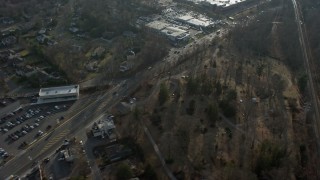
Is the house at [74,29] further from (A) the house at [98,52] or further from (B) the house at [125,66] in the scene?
(B) the house at [125,66]

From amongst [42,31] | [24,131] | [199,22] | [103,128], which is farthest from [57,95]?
[199,22]

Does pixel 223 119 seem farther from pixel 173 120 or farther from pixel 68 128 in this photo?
pixel 68 128

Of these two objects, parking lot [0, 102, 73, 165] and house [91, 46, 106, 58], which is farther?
house [91, 46, 106, 58]

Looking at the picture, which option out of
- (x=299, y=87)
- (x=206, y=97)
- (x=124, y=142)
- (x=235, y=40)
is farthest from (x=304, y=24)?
(x=124, y=142)

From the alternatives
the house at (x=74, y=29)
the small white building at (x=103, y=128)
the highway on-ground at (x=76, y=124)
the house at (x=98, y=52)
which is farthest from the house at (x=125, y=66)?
the house at (x=74, y=29)

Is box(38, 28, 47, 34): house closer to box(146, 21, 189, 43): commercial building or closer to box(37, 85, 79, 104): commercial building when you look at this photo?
box(146, 21, 189, 43): commercial building

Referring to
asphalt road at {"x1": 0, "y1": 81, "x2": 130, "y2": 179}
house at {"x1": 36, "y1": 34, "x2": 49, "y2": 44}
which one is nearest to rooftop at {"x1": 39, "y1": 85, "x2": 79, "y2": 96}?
asphalt road at {"x1": 0, "y1": 81, "x2": 130, "y2": 179}
